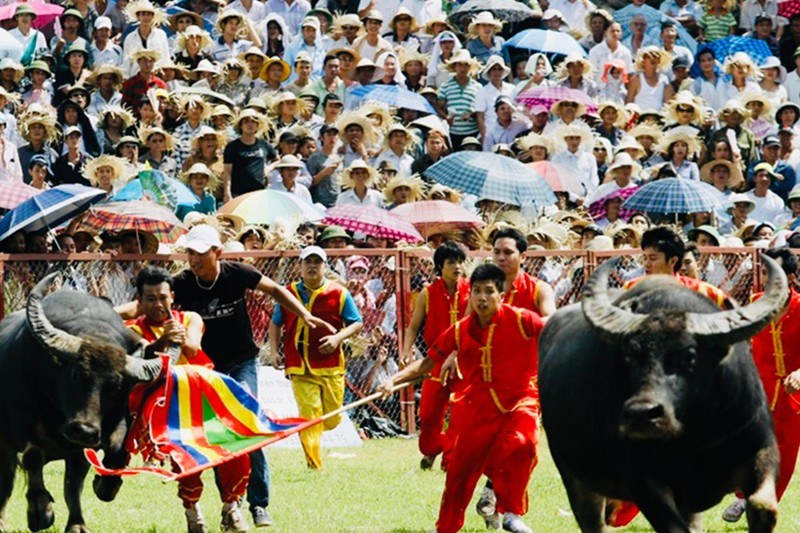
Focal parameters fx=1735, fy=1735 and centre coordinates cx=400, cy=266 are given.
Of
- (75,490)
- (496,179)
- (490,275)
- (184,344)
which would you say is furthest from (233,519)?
(496,179)

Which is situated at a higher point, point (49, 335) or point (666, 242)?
point (666, 242)

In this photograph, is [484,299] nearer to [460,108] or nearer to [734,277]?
[734,277]

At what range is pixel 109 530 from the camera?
38.4 ft

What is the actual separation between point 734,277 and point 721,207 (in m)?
1.62

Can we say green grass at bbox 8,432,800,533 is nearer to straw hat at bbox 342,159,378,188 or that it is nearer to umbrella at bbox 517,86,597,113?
straw hat at bbox 342,159,378,188

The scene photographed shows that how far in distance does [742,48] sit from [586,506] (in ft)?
53.5

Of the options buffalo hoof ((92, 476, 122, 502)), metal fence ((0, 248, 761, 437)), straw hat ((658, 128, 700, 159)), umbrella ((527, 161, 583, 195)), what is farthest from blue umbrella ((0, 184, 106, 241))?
straw hat ((658, 128, 700, 159))

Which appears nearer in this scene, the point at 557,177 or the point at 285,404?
the point at 285,404

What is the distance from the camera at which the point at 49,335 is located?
10.8 meters

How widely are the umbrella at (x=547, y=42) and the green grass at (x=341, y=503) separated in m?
9.33

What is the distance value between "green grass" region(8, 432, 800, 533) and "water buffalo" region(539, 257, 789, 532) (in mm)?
2430

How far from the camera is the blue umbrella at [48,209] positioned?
1586 centimetres

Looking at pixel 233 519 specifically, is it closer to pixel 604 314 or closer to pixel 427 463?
pixel 427 463

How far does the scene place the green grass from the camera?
12.0 meters
